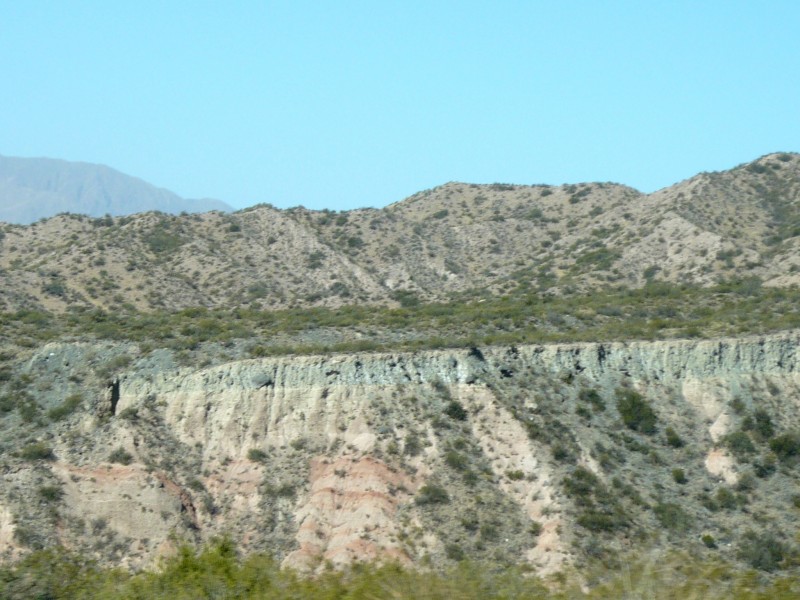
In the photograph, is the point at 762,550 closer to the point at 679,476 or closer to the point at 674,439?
the point at 679,476

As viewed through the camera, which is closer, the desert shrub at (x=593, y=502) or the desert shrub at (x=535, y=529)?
the desert shrub at (x=593, y=502)

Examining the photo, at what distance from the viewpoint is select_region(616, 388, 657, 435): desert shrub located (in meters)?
52.7

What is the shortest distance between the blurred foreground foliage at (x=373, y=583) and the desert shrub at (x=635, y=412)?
88.2 ft

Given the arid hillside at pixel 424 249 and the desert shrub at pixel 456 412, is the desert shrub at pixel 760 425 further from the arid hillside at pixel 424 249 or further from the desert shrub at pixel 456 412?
the arid hillside at pixel 424 249

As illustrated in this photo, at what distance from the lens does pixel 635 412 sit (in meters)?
53.3

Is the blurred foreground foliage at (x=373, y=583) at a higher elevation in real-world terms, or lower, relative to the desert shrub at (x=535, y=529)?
higher

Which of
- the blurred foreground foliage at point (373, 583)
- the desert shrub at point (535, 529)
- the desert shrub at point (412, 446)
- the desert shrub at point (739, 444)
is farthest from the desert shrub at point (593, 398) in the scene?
the blurred foreground foliage at point (373, 583)

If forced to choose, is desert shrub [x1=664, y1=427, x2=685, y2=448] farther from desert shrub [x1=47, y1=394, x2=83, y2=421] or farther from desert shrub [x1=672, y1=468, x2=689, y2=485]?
desert shrub [x1=47, y1=394, x2=83, y2=421]

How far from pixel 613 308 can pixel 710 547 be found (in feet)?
87.1

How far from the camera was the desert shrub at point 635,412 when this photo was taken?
5266 centimetres

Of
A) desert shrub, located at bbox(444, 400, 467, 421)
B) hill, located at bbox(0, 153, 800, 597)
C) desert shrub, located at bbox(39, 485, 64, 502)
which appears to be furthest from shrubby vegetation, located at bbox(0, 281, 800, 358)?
desert shrub, located at bbox(39, 485, 64, 502)

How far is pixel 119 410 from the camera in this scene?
5378 cm

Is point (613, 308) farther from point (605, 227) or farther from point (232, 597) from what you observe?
point (232, 597)

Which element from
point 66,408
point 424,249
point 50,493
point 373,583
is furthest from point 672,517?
point 424,249
